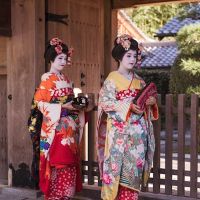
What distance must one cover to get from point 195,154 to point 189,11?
33.7ft

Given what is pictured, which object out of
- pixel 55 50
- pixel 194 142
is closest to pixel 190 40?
pixel 194 142

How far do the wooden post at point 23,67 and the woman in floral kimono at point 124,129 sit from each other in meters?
1.39

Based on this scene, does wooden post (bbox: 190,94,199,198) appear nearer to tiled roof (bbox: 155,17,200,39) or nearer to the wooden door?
the wooden door

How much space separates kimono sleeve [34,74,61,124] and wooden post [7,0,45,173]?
2.68 ft

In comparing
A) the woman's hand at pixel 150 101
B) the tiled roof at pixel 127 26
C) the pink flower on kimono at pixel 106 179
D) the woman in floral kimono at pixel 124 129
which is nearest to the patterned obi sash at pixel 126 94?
the woman in floral kimono at pixel 124 129

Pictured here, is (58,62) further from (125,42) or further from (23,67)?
(23,67)

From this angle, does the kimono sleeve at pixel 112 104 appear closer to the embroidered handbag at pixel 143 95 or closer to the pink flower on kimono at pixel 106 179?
the embroidered handbag at pixel 143 95

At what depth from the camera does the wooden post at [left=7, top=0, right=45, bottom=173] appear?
6.03 metres

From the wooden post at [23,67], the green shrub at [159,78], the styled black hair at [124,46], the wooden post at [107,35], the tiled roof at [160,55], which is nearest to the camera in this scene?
the styled black hair at [124,46]

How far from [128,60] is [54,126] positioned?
3.41ft

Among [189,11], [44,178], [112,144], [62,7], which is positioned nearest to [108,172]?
[112,144]

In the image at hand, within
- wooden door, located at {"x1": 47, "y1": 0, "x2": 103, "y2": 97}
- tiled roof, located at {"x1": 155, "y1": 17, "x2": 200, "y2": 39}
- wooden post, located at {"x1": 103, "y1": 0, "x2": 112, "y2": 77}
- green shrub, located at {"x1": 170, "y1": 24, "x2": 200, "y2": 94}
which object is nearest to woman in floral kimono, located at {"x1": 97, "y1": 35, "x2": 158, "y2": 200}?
wooden door, located at {"x1": 47, "y1": 0, "x2": 103, "y2": 97}

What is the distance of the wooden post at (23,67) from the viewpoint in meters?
6.03

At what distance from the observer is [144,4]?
7.78m
